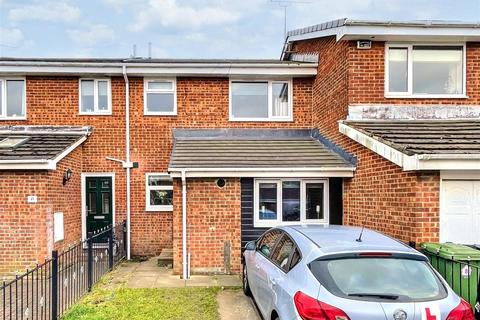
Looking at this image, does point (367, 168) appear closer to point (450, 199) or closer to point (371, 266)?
point (450, 199)

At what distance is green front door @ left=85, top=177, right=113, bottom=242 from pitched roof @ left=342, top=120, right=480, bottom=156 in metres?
6.99

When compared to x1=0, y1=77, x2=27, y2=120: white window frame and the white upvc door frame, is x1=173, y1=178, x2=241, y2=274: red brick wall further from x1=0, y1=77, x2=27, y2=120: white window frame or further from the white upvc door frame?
x1=0, y1=77, x2=27, y2=120: white window frame

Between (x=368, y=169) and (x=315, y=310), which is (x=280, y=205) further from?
(x=315, y=310)

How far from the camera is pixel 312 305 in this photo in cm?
369

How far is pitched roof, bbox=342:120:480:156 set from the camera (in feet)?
22.4

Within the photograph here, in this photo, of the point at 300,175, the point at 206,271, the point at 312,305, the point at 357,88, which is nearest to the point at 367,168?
the point at 300,175

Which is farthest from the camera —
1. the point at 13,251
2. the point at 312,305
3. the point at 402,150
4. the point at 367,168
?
the point at 13,251

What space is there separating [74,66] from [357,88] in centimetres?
773

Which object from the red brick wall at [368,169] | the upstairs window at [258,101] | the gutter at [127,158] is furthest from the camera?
the upstairs window at [258,101]

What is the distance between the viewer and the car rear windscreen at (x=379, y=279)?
12.2 ft

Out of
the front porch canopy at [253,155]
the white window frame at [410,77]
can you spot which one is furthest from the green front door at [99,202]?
the white window frame at [410,77]

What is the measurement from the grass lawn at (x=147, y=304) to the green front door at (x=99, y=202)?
3950 millimetres

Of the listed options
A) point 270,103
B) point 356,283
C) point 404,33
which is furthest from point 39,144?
point 404,33

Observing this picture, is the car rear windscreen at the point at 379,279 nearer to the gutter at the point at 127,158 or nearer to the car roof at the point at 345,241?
the car roof at the point at 345,241
